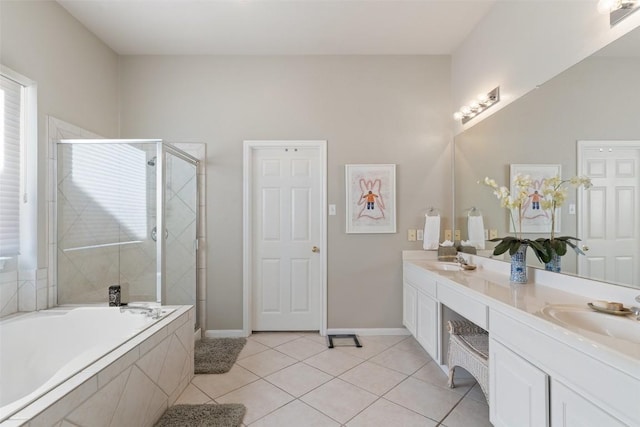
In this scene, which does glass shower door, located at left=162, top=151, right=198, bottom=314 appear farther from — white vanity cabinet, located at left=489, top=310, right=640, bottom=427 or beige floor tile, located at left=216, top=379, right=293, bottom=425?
white vanity cabinet, located at left=489, top=310, right=640, bottom=427

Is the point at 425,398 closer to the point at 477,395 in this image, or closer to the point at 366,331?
the point at 477,395

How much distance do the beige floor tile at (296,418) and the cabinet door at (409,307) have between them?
47.5 inches

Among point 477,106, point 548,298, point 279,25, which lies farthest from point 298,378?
point 279,25

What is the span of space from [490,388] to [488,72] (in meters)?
2.35

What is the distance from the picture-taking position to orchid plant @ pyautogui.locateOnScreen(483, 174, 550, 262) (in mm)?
1650

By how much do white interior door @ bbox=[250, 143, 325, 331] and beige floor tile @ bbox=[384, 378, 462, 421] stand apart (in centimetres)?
117

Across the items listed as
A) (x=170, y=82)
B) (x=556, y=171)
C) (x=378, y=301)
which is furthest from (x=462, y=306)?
(x=170, y=82)

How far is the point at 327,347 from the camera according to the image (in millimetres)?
2570

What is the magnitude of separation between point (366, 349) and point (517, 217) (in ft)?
5.49

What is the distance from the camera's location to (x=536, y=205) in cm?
173

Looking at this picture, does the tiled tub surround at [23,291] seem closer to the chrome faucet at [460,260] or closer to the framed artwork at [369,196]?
the framed artwork at [369,196]

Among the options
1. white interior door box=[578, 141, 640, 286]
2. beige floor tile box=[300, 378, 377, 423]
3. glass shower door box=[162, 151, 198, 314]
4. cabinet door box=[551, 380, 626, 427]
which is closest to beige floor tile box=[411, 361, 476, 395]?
beige floor tile box=[300, 378, 377, 423]

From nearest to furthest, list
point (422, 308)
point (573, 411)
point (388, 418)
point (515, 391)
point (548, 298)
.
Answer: point (573, 411) < point (515, 391) < point (548, 298) < point (388, 418) < point (422, 308)

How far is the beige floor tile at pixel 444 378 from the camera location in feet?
6.37
